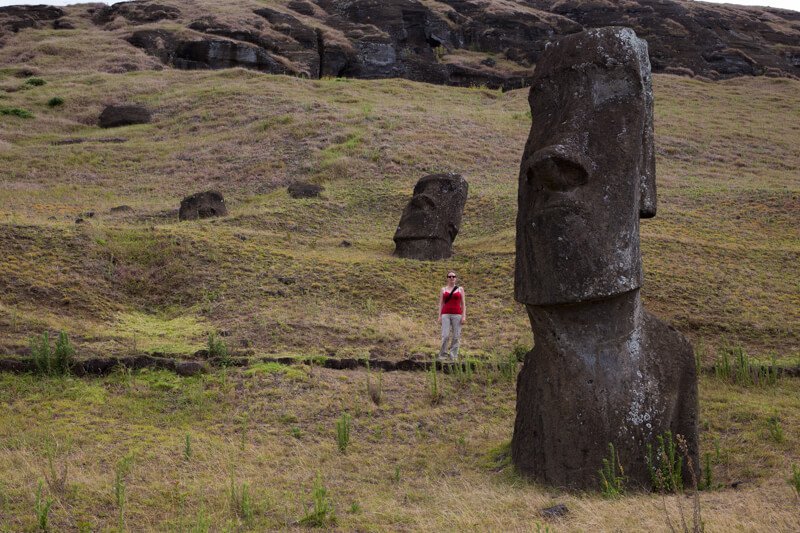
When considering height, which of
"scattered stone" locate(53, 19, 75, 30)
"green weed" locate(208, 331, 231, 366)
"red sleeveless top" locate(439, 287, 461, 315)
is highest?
"red sleeveless top" locate(439, 287, 461, 315)

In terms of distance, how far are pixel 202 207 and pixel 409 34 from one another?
56673 mm

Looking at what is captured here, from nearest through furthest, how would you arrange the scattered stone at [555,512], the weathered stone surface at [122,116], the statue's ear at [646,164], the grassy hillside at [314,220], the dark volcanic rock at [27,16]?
the scattered stone at [555,512]
the statue's ear at [646,164]
the grassy hillside at [314,220]
the weathered stone surface at [122,116]
the dark volcanic rock at [27,16]

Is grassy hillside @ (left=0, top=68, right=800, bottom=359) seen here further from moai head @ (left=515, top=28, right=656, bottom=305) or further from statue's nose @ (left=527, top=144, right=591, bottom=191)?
statue's nose @ (left=527, top=144, right=591, bottom=191)

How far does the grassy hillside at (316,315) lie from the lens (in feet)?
24.7

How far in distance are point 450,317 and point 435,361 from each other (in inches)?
48.5

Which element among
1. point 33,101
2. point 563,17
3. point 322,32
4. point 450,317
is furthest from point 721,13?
point 450,317

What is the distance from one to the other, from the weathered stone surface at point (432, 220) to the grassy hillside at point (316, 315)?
1.02 meters

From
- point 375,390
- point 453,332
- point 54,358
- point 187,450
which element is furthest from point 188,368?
point 453,332

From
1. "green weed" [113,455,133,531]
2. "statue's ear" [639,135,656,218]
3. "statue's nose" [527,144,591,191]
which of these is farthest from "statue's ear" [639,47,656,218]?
"green weed" [113,455,133,531]

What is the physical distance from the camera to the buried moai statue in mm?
7930

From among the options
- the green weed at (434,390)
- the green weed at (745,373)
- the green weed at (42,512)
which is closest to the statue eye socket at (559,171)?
the green weed at (434,390)

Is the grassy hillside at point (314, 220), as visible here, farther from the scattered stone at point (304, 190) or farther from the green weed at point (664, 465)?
the green weed at point (664, 465)

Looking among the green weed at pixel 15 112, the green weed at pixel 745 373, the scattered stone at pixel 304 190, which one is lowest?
the green weed at pixel 15 112

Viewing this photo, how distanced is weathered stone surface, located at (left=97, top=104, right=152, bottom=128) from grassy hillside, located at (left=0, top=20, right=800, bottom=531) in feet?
7.03
